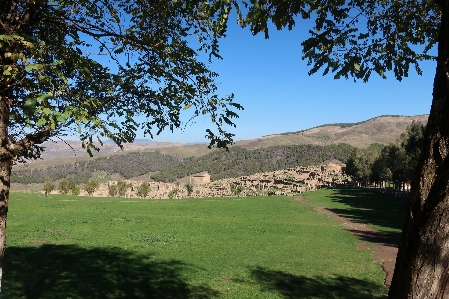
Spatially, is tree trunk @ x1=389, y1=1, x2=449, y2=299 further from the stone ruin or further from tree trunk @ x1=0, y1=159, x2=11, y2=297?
the stone ruin

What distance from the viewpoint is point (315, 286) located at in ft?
47.6

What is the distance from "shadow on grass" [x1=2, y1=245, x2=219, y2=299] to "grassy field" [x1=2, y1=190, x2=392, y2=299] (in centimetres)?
4

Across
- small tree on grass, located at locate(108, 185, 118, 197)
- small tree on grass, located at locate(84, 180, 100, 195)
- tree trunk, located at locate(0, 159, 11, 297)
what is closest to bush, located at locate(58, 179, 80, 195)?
small tree on grass, located at locate(84, 180, 100, 195)

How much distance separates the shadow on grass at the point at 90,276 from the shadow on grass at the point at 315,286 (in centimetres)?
300

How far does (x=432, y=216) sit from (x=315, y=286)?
41.7 ft

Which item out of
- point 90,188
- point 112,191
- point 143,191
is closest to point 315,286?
point 143,191

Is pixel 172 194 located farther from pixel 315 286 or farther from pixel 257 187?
pixel 315 286

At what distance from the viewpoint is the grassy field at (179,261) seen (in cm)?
1284

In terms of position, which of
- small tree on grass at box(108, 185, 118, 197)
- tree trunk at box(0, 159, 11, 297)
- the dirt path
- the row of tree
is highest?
the row of tree

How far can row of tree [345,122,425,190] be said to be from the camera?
166ft

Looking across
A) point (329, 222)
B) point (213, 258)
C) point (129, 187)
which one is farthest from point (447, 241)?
point (129, 187)

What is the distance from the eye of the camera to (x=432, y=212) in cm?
319

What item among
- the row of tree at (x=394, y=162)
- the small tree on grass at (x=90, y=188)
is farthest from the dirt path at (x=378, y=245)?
the small tree on grass at (x=90, y=188)

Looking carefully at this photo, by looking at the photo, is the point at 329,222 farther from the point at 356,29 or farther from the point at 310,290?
the point at 356,29
